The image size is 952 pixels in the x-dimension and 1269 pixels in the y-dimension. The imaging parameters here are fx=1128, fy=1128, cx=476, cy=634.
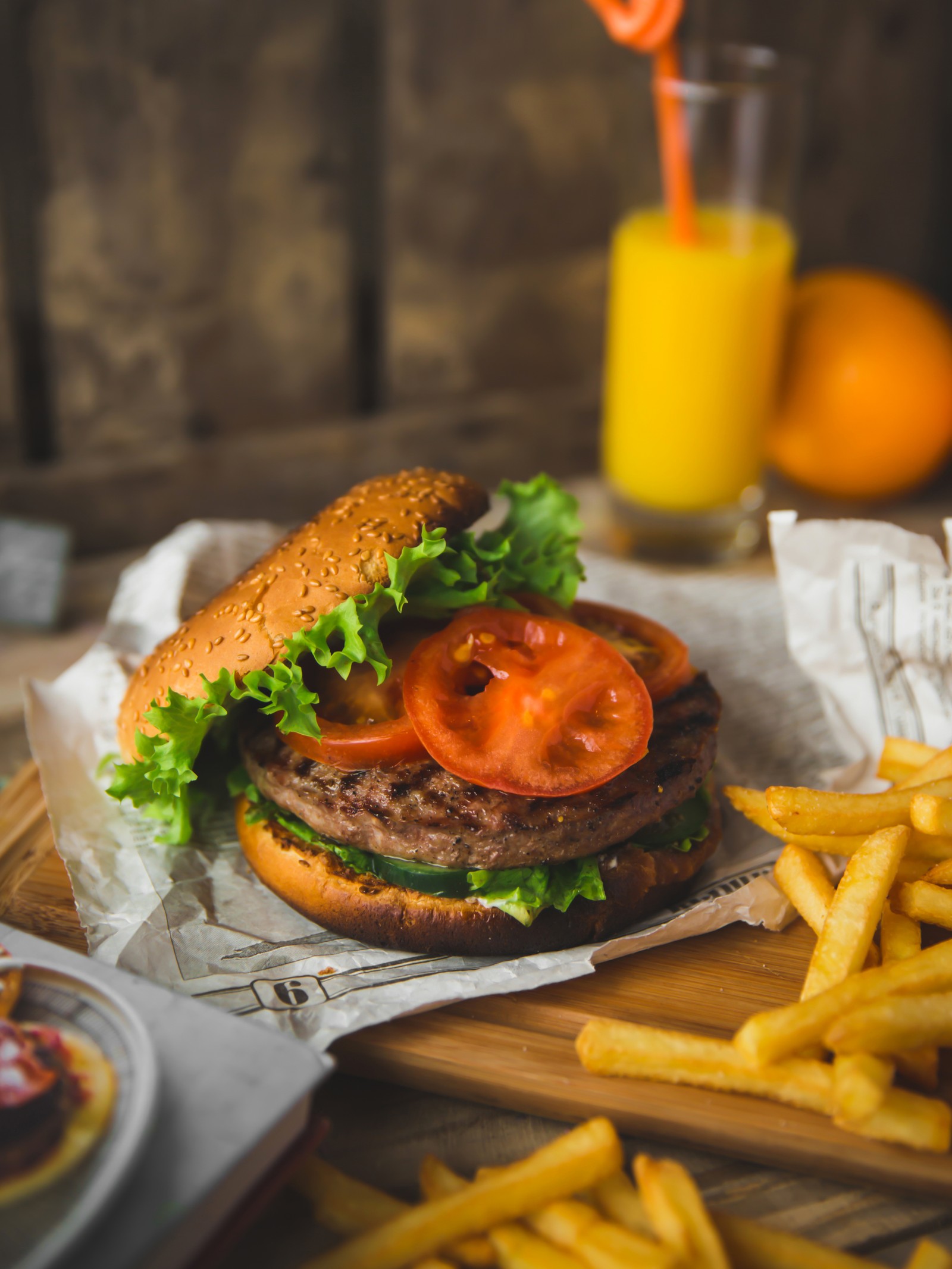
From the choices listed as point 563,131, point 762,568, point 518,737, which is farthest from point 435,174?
point 518,737

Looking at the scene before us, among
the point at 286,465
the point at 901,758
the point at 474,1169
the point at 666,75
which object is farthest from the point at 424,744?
the point at 666,75

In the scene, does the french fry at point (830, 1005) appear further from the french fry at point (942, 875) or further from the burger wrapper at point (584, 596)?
the burger wrapper at point (584, 596)

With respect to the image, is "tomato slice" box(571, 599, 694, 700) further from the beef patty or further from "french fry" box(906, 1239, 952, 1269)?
"french fry" box(906, 1239, 952, 1269)

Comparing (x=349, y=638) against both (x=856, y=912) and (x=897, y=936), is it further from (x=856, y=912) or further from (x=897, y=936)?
(x=897, y=936)

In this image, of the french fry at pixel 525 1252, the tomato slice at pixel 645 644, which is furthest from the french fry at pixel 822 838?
the french fry at pixel 525 1252

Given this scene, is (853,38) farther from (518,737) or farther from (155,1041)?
(155,1041)

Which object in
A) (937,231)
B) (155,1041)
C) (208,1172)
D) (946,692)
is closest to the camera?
(208,1172)
